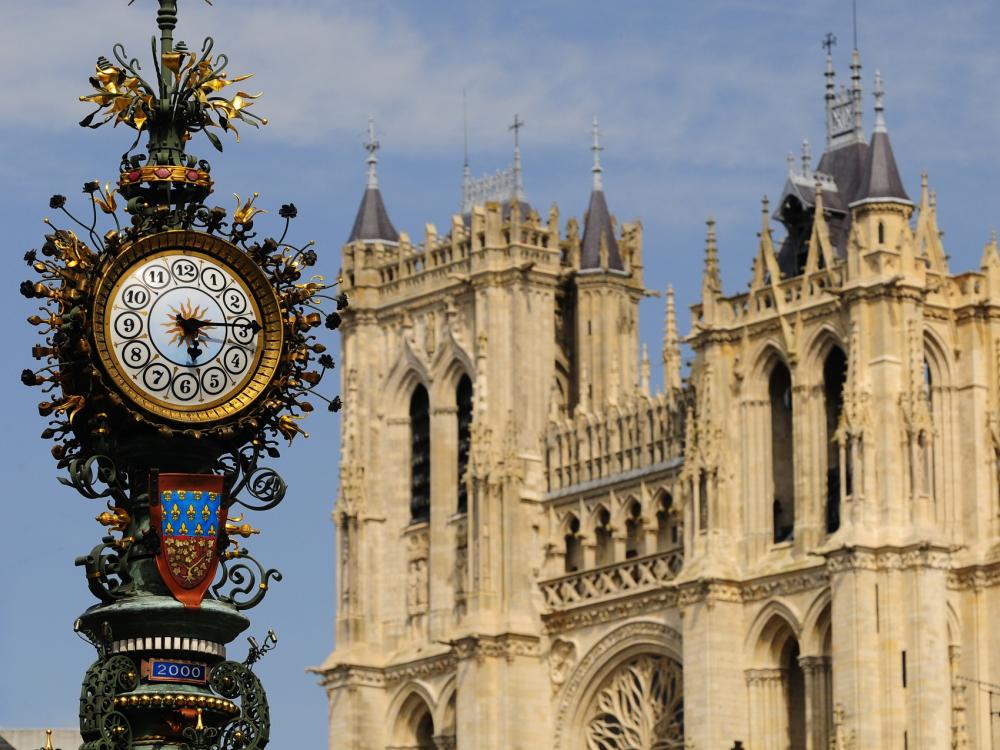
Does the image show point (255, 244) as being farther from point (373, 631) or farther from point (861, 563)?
Result: point (373, 631)

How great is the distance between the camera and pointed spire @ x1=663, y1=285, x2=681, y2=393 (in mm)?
70125

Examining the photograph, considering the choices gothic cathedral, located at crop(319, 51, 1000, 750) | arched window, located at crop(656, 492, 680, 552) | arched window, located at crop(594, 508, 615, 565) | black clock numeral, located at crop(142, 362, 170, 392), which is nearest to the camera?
black clock numeral, located at crop(142, 362, 170, 392)

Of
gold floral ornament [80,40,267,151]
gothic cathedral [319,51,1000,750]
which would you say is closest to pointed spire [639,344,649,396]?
gothic cathedral [319,51,1000,750]

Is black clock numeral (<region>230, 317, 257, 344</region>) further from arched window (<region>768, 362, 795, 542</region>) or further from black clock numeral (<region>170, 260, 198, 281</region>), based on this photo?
arched window (<region>768, 362, 795, 542</region>)

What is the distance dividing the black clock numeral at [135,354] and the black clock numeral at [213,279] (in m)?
0.44

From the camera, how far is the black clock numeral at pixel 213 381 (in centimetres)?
1308

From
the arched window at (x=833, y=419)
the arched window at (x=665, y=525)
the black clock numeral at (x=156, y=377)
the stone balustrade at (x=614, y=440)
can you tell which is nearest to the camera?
the black clock numeral at (x=156, y=377)

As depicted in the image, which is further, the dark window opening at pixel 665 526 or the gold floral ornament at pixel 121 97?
the dark window opening at pixel 665 526

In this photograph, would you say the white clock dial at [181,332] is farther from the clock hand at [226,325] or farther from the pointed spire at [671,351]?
the pointed spire at [671,351]

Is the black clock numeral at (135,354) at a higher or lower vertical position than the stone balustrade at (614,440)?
lower

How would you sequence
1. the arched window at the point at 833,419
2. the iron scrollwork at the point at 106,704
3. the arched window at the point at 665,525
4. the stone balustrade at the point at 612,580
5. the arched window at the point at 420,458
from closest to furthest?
1. the iron scrollwork at the point at 106,704
2. the arched window at the point at 833,419
3. the stone balustrade at the point at 612,580
4. the arched window at the point at 665,525
5. the arched window at the point at 420,458

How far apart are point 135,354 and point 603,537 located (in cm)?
5808

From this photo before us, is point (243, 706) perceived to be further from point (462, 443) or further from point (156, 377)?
point (462, 443)

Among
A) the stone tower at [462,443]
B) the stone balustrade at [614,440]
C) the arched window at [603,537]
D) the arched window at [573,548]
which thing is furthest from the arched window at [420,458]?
the arched window at [603,537]
